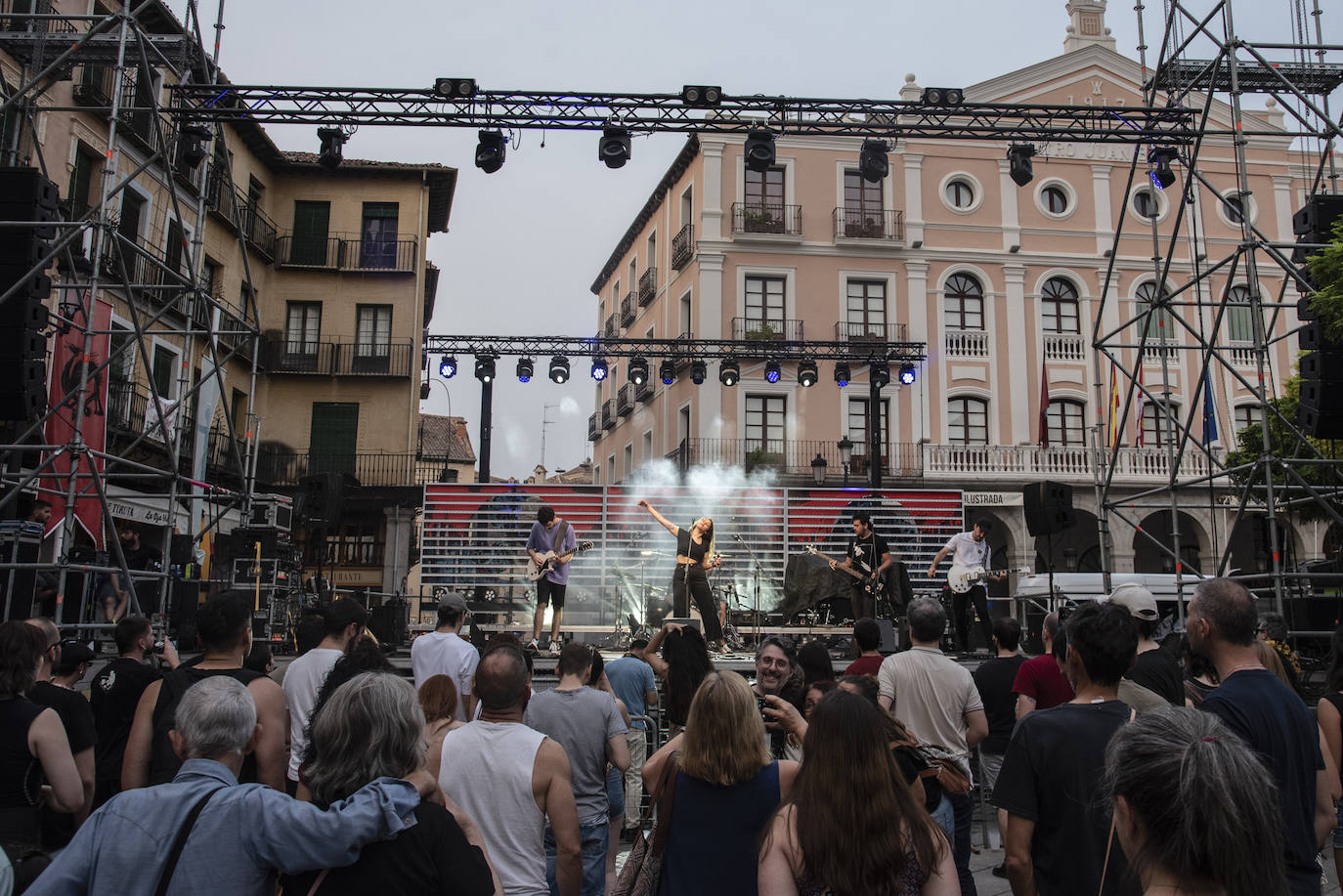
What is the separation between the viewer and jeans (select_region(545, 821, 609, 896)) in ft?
Result: 15.2

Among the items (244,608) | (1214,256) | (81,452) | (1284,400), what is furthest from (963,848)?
(1214,256)

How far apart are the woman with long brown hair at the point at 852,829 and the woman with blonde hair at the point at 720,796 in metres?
→ 0.43

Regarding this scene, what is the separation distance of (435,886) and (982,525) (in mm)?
11589

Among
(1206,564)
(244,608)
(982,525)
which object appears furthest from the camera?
(1206,564)

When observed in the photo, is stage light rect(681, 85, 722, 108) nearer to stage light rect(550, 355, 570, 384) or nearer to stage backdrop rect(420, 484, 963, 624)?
stage backdrop rect(420, 484, 963, 624)

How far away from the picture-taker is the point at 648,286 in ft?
123

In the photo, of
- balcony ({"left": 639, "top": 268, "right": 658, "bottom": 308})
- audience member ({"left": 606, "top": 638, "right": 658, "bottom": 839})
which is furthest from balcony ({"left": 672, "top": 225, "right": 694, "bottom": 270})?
audience member ({"left": 606, "top": 638, "right": 658, "bottom": 839})

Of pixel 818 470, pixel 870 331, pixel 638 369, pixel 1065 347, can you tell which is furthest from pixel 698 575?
pixel 1065 347

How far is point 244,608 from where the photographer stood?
14.0 ft

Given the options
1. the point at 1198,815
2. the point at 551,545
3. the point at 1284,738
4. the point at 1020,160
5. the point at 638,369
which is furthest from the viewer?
the point at 638,369

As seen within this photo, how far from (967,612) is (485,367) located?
13.8m

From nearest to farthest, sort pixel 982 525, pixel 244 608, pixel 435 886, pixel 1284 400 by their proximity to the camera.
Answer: pixel 435 886, pixel 244 608, pixel 982 525, pixel 1284 400

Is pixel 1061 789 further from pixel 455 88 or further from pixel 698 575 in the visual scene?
pixel 455 88

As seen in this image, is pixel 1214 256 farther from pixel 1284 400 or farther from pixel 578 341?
pixel 578 341
